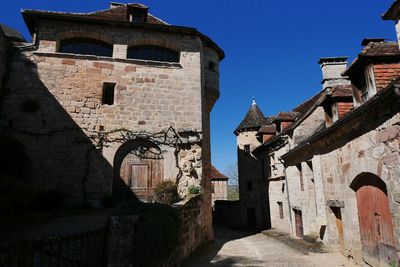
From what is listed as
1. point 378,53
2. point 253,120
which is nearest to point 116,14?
point 378,53

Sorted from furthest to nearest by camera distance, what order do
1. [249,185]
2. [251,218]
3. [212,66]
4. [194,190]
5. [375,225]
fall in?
[249,185] → [251,218] → [212,66] → [194,190] → [375,225]

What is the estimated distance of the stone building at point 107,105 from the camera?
10766mm

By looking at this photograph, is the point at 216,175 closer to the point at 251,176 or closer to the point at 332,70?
the point at 251,176

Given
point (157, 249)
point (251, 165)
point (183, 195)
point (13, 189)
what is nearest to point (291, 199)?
point (183, 195)

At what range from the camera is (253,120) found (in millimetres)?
23969

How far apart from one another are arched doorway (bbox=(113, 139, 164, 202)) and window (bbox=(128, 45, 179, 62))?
153 inches

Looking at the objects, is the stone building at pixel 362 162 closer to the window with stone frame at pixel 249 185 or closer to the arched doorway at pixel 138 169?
the arched doorway at pixel 138 169

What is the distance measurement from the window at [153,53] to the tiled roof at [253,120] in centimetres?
1181

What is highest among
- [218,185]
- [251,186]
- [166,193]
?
[218,185]

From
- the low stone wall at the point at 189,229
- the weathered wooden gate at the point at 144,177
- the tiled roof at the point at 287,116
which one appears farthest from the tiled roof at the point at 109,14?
the low stone wall at the point at 189,229

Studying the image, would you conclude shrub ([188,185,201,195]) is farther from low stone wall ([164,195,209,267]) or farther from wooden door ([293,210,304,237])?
wooden door ([293,210,304,237])

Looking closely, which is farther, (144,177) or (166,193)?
(144,177)

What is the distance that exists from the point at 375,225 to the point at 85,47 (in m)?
12.0

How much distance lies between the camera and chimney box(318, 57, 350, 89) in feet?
48.3
